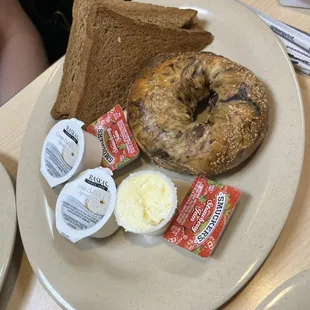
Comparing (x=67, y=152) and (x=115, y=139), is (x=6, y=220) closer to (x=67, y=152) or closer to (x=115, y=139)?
(x=67, y=152)

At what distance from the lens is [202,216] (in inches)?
36.3

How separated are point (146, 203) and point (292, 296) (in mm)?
363

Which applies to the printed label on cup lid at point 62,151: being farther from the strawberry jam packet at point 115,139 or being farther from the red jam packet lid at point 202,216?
the red jam packet lid at point 202,216

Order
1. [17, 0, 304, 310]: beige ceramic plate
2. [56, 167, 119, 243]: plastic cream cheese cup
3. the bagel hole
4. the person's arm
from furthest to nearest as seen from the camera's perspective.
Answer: the person's arm → the bagel hole → [56, 167, 119, 243]: plastic cream cheese cup → [17, 0, 304, 310]: beige ceramic plate

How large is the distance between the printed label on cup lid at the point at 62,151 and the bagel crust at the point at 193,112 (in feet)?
0.46

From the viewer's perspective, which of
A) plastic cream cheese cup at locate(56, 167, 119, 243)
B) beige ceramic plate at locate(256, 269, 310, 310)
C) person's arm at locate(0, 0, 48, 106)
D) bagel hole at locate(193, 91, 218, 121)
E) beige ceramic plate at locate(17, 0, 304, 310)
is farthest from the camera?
person's arm at locate(0, 0, 48, 106)

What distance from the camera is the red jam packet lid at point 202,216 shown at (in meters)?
0.90

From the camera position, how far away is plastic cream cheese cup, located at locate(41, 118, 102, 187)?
42.3 inches

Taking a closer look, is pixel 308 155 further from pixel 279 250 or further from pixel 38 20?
pixel 38 20

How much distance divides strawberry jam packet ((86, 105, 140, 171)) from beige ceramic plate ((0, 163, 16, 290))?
264 mm

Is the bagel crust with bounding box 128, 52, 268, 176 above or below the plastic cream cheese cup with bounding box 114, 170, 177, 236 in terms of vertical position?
above

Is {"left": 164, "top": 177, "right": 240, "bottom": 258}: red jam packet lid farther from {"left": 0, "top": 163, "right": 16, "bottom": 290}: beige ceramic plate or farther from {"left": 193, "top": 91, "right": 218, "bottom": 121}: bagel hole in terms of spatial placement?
{"left": 0, "top": 163, "right": 16, "bottom": 290}: beige ceramic plate

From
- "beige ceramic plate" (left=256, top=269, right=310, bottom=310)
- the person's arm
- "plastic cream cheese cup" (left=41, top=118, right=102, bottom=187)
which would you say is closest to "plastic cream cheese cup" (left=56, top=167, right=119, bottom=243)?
"plastic cream cheese cup" (left=41, top=118, right=102, bottom=187)

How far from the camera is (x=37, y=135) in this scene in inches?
47.9
